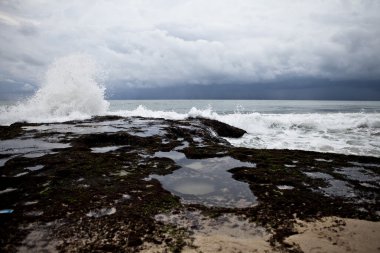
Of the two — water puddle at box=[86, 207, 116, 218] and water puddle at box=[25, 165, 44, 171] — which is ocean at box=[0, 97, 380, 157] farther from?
water puddle at box=[86, 207, 116, 218]

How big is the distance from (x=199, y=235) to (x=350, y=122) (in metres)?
23.0

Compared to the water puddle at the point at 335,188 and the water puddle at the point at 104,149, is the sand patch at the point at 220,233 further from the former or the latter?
the water puddle at the point at 104,149

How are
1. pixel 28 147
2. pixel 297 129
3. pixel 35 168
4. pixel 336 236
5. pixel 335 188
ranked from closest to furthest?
pixel 336 236 < pixel 335 188 < pixel 35 168 < pixel 28 147 < pixel 297 129

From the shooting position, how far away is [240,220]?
3863 millimetres

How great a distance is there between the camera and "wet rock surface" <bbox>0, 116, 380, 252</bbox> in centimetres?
337

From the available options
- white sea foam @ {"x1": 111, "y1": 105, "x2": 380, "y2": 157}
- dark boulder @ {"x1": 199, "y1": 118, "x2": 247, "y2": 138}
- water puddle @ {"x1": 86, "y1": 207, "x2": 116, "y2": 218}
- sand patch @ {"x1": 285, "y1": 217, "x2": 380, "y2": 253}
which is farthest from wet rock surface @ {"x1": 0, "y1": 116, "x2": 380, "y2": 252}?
dark boulder @ {"x1": 199, "y1": 118, "x2": 247, "y2": 138}

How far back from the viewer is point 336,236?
341 cm

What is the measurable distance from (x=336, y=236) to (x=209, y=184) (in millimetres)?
2489

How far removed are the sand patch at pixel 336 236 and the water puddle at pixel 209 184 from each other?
40.7 inches

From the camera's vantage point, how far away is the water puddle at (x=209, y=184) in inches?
180

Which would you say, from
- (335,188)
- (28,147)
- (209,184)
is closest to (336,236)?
(335,188)

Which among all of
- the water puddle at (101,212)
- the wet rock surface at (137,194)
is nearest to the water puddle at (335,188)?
the wet rock surface at (137,194)

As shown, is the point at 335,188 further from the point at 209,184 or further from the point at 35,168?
the point at 35,168

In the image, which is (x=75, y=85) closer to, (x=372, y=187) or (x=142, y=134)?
(x=142, y=134)
